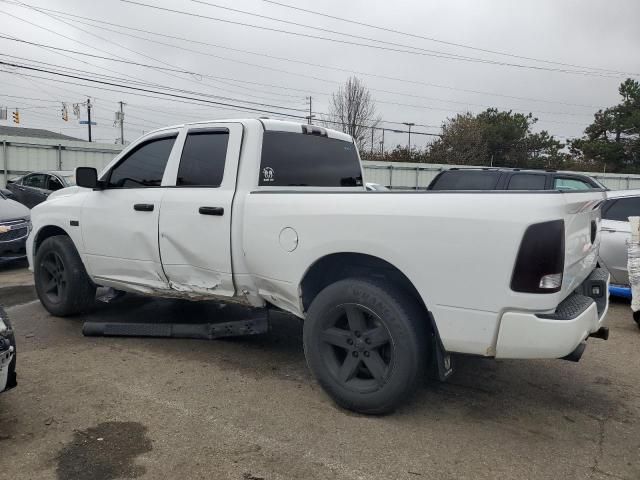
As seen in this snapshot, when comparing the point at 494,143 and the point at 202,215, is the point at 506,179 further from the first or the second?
the point at 494,143

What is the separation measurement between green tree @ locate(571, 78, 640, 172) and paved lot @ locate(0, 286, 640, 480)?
51.0 m

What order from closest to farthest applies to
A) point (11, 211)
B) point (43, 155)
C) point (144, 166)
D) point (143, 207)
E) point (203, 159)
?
point (203, 159)
point (143, 207)
point (144, 166)
point (11, 211)
point (43, 155)

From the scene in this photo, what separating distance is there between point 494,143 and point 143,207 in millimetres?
49604

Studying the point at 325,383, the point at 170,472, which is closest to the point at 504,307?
the point at 325,383

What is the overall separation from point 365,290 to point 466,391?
1.28 metres

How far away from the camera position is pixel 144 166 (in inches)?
187

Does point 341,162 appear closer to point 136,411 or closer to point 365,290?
point 365,290

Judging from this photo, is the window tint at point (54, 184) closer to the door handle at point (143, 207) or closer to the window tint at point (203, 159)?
the door handle at point (143, 207)

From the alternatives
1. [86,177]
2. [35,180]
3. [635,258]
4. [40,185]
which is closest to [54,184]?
[40,185]

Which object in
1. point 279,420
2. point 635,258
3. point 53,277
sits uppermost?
point 635,258

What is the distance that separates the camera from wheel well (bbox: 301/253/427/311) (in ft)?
10.9

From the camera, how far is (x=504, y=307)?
2805 mm

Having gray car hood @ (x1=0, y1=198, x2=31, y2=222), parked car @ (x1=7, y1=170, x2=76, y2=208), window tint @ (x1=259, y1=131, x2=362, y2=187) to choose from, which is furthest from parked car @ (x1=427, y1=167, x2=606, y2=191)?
parked car @ (x1=7, y1=170, x2=76, y2=208)

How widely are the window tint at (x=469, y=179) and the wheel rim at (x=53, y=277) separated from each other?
580 cm
